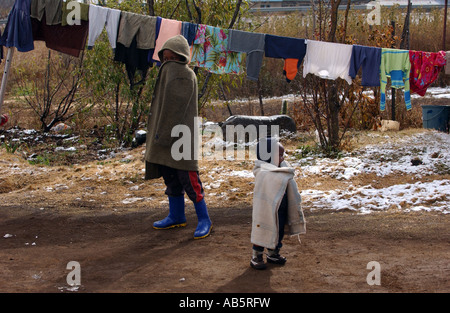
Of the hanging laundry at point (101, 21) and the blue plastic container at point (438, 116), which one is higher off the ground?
the hanging laundry at point (101, 21)

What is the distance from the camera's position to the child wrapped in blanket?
4.25m

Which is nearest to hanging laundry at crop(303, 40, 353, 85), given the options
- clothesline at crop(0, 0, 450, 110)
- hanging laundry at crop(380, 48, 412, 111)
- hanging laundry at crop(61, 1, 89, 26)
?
clothesline at crop(0, 0, 450, 110)

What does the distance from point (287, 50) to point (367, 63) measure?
1434mm

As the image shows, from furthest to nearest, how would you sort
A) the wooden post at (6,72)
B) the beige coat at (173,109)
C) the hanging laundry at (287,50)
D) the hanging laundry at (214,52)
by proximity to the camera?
1. the hanging laundry at (287,50)
2. the hanging laundry at (214,52)
3. the wooden post at (6,72)
4. the beige coat at (173,109)

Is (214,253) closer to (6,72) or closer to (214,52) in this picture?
(214,52)

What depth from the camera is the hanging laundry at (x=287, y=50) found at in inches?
308

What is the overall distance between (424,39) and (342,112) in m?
8.67

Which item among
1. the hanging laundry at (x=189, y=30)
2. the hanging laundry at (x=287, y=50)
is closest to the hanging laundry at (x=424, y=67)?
the hanging laundry at (x=287, y=50)

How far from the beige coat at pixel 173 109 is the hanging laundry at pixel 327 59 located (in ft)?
10.9

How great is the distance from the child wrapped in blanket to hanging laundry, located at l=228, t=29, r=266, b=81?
3.72 meters

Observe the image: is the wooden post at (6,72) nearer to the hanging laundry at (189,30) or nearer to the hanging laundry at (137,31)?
the hanging laundry at (137,31)

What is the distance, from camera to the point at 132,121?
36.8 feet

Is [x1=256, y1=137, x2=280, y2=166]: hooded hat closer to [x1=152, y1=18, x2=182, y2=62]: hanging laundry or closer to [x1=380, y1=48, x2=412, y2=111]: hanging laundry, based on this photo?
[x1=152, y1=18, x2=182, y2=62]: hanging laundry
